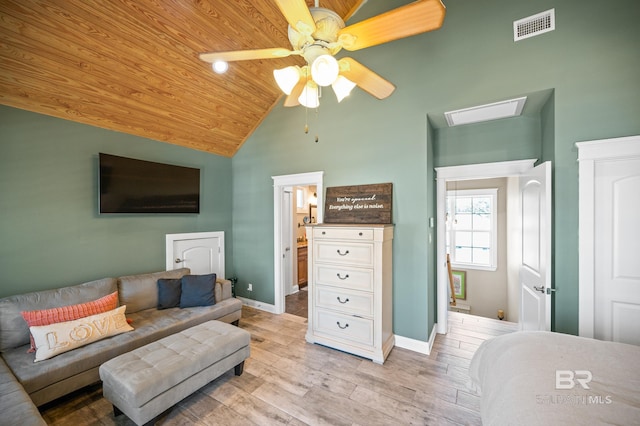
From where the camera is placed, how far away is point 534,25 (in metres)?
2.26

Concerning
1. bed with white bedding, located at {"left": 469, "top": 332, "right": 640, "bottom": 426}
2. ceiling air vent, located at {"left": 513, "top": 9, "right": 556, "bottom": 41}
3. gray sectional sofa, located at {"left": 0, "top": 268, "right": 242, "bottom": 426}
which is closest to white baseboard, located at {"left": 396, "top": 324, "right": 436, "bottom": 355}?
bed with white bedding, located at {"left": 469, "top": 332, "right": 640, "bottom": 426}

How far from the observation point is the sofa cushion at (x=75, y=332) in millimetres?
2027

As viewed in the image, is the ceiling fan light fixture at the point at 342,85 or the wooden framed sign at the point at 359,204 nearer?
the ceiling fan light fixture at the point at 342,85

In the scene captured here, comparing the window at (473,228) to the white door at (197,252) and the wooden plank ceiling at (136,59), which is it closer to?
the wooden plank ceiling at (136,59)

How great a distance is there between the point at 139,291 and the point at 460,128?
433cm

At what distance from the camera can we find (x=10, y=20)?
1918mm

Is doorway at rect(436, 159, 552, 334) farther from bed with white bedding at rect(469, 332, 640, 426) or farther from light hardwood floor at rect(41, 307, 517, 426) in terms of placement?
bed with white bedding at rect(469, 332, 640, 426)

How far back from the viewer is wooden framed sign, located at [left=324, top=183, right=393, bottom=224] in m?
2.97

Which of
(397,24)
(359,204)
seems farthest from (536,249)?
(397,24)

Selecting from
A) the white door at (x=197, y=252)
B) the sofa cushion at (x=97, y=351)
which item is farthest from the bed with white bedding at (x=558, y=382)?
the white door at (x=197, y=252)

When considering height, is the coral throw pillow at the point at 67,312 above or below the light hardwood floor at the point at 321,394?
above

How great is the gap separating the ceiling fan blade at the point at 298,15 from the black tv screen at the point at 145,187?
2.87 meters

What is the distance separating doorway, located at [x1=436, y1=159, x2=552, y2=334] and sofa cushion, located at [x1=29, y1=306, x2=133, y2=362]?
357 centimetres

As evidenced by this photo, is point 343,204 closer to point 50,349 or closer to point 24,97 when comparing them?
Answer: point 50,349
